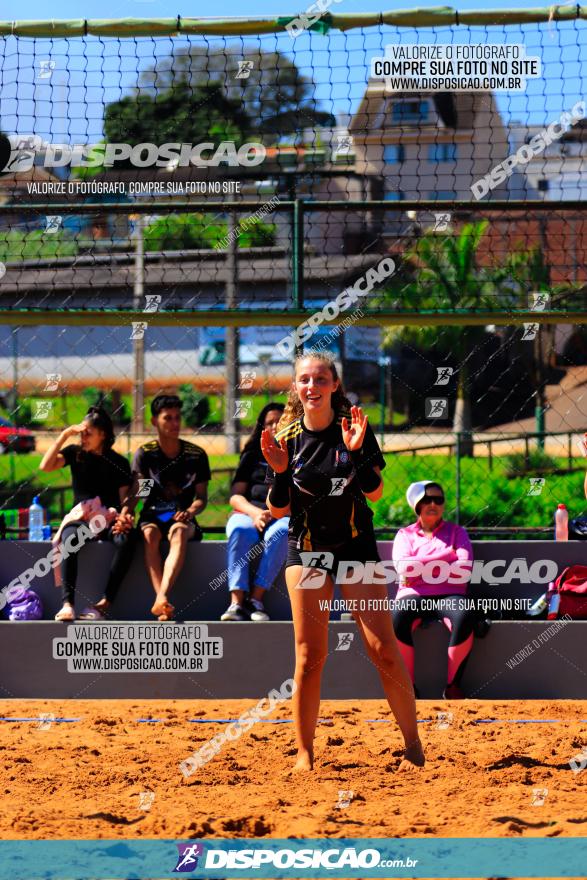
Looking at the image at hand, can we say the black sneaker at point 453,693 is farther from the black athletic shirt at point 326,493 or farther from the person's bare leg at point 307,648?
the black athletic shirt at point 326,493

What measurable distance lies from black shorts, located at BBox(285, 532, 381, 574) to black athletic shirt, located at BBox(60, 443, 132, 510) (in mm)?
2440

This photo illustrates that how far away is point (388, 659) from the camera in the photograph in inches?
177

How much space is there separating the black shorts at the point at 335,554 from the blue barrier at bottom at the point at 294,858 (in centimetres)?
124

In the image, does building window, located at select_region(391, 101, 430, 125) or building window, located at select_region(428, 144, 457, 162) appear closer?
building window, located at select_region(428, 144, 457, 162)

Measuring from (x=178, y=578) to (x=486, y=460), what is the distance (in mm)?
6639

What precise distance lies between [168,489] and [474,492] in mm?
4731

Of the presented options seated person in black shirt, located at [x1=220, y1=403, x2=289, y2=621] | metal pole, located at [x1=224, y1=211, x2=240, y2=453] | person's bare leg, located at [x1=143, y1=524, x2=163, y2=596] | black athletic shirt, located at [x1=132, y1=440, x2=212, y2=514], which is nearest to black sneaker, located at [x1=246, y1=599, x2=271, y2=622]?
seated person in black shirt, located at [x1=220, y1=403, x2=289, y2=621]

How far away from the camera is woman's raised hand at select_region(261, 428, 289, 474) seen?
4496 mm

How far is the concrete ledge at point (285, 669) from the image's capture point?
613 centimetres

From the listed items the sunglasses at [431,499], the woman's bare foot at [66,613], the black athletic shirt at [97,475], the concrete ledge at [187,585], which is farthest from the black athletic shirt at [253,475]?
the woman's bare foot at [66,613]

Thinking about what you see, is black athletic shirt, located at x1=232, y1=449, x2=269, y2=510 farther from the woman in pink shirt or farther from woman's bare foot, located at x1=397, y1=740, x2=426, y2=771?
woman's bare foot, located at x1=397, y1=740, x2=426, y2=771

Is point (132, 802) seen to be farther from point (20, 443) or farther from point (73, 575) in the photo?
point (20, 443)

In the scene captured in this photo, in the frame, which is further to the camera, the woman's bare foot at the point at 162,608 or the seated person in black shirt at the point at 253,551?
the seated person in black shirt at the point at 253,551

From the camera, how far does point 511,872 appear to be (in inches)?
129
